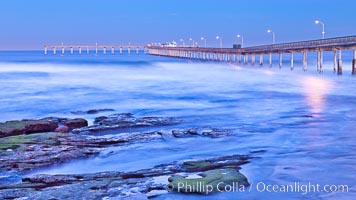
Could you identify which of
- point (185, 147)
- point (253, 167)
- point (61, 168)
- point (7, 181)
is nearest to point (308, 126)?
point (185, 147)

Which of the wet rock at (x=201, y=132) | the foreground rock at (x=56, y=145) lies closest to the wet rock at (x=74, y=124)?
the foreground rock at (x=56, y=145)

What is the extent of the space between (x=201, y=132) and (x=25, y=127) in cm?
551

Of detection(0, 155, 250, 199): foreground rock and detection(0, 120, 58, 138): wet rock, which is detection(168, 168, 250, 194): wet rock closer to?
detection(0, 155, 250, 199): foreground rock

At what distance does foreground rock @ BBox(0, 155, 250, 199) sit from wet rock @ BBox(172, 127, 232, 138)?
449cm

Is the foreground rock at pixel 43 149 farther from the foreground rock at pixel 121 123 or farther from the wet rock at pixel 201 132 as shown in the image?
the wet rock at pixel 201 132

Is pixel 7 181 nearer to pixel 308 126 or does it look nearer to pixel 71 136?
pixel 71 136

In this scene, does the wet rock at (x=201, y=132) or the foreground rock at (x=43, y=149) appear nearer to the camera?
the foreground rock at (x=43, y=149)

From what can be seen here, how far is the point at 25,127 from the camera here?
16.0 m

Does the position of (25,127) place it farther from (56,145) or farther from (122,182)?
(122,182)

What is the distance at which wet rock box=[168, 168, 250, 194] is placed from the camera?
370 inches

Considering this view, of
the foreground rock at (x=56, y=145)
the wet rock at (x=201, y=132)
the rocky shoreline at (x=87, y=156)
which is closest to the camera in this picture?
the rocky shoreline at (x=87, y=156)

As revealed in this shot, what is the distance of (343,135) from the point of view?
A: 15.7 m

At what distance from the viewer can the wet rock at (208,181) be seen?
9.40 m

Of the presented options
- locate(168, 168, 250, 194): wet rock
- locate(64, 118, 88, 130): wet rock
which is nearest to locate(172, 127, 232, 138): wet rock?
locate(64, 118, 88, 130): wet rock
